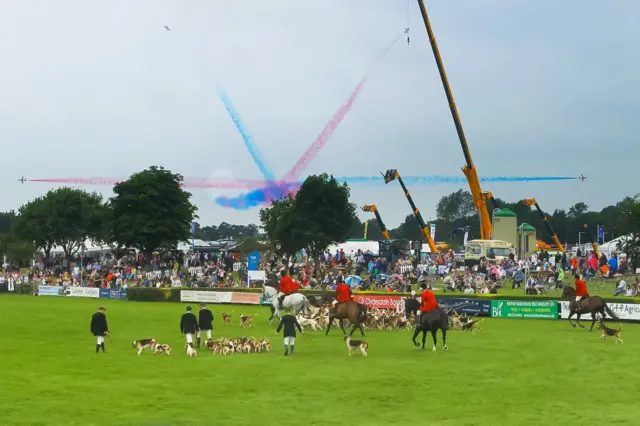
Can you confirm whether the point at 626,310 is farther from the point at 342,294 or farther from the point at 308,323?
the point at 308,323

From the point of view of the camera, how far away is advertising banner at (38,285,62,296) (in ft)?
234

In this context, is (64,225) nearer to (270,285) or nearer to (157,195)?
(157,195)

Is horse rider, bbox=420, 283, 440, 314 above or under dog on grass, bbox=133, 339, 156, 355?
above

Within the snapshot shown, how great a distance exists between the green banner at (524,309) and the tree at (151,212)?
50853 millimetres

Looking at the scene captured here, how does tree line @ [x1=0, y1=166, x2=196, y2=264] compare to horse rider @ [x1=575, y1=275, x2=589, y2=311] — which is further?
tree line @ [x1=0, y1=166, x2=196, y2=264]

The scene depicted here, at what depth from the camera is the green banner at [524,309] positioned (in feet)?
149

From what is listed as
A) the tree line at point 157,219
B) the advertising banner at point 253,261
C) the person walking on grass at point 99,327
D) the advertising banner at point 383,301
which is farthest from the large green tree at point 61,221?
the person walking on grass at point 99,327

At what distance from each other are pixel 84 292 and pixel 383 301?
1188 inches

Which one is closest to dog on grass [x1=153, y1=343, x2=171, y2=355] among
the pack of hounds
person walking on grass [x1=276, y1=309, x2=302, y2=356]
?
the pack of hounds

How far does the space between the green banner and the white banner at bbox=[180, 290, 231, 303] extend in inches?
775

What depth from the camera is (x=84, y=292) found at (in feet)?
225

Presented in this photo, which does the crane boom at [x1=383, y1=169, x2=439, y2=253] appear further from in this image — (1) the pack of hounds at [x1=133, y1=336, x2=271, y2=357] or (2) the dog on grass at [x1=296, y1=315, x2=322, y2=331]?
(1) the pack of hounds at [x1=133, y1=336, x2=271, y2=357]

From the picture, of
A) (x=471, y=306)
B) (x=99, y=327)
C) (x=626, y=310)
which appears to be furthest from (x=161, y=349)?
(x=626, y=310)

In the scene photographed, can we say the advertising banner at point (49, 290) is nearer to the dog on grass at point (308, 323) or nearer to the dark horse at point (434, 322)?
the dog on grass at point (308, 323)
